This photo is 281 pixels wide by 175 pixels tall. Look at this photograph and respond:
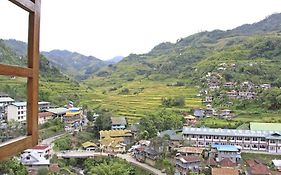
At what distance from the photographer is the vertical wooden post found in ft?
3.18

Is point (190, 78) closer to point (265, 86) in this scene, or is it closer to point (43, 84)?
point (265, 86)

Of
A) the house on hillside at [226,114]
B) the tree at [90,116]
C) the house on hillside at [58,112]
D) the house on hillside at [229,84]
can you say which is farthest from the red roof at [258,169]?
the house on hillside at [229,84]

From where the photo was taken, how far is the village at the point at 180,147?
12422 mm

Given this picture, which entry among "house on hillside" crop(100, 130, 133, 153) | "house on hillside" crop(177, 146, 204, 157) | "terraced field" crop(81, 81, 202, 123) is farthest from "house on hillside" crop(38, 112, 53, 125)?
"house on hillside" crop(177, 146, 204, 157)

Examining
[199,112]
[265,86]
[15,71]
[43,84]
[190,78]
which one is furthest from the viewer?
[190,78]

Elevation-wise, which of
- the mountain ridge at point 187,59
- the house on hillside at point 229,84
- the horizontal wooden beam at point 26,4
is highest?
the mountain ridge at point 187,59

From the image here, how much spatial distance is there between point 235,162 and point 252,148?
2531 mm

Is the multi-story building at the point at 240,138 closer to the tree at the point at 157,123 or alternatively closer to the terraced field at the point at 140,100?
the tree at the point at 157,123

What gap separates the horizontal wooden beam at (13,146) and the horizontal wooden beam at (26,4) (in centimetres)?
33

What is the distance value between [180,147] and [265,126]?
176 inches

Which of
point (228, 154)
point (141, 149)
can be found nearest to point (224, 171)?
point (228, 154)

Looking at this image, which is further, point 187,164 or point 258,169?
point 187,164

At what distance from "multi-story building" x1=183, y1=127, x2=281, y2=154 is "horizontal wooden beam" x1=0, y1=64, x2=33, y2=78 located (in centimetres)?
1509

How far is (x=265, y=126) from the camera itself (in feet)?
54.2
